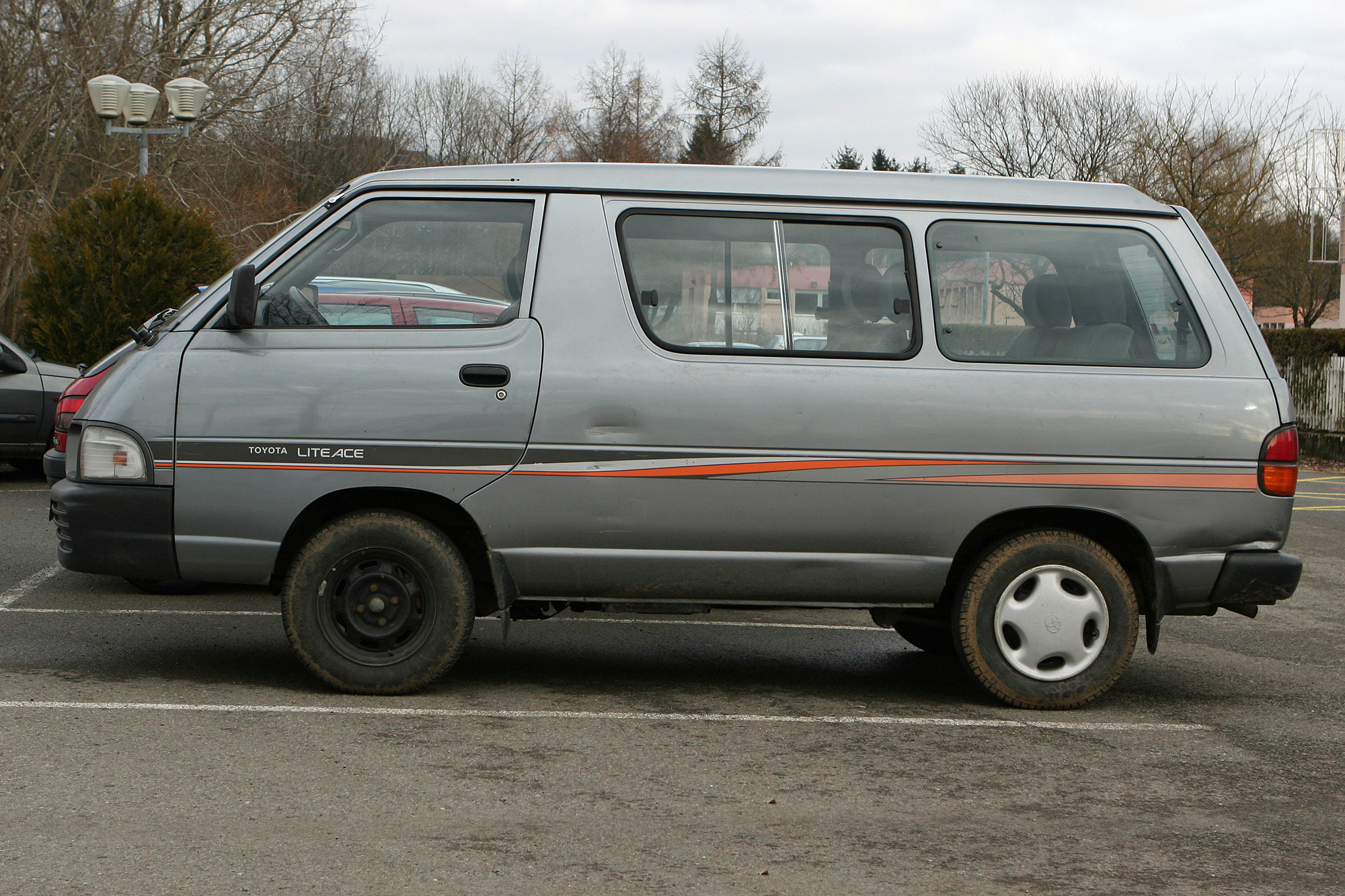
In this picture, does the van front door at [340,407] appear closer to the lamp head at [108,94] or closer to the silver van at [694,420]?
the silver van at [694,420]

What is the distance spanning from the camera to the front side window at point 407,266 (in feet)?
17.7

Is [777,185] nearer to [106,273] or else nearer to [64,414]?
[64,414]

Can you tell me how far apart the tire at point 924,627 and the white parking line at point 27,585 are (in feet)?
15.2

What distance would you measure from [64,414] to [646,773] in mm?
5294

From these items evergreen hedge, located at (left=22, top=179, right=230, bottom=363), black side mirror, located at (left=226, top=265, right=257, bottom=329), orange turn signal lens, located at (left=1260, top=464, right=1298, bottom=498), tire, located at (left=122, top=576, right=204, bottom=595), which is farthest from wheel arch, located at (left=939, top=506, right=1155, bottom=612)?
evergreen hedge, located at (left=22, top=179, right=230, bottom=363)

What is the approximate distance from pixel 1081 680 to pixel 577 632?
9.30 ft

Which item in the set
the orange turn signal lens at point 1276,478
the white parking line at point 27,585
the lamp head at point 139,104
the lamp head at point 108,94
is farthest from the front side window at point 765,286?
the lamp head at point 139,104

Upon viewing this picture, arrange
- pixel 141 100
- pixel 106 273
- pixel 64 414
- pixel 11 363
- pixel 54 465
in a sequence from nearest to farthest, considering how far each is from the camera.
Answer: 1. pixel 54 465
2. pixel 64 414
3. pixel 11 363
4. pixel 106 273
5. pixel 141 100

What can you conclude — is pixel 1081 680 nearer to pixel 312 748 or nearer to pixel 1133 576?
pixel 1133 576

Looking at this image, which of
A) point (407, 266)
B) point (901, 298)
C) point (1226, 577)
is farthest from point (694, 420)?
point (1226, 577)

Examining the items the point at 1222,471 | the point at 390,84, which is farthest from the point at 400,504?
the point at 390,84

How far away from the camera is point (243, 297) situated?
525 centimetres

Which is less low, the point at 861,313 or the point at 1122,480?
the point at 861,313

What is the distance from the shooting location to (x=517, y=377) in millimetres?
5273
